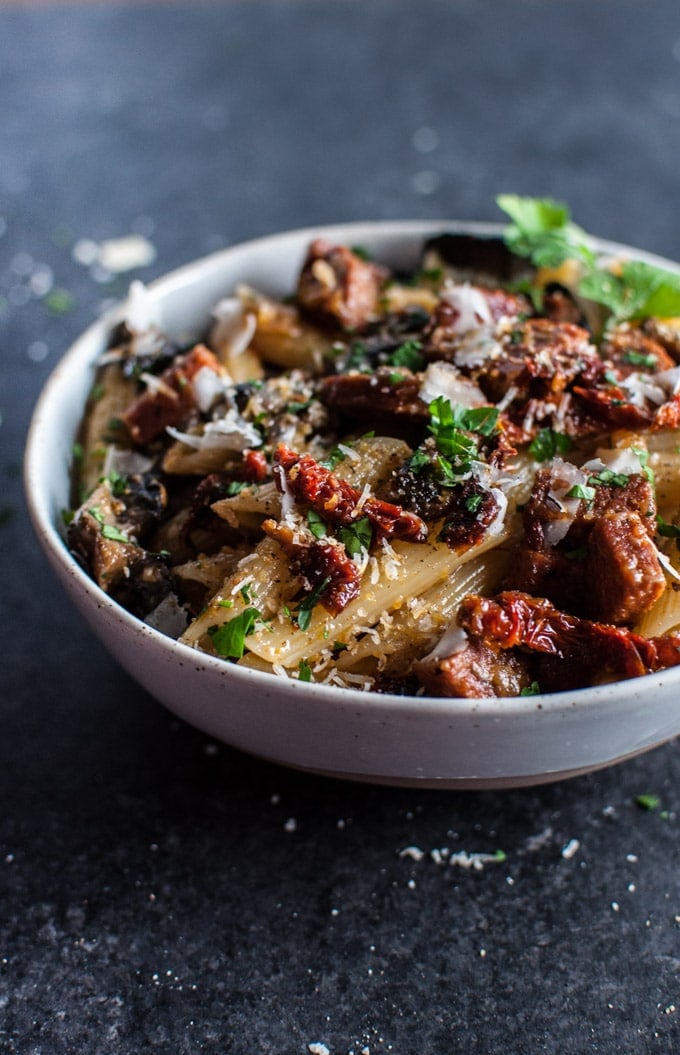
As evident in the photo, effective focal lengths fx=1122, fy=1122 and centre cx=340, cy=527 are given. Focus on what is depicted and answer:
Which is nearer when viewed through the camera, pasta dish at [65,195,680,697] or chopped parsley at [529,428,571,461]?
pasta dish at [65,195,680,697]

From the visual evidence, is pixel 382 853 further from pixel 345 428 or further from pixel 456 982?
pixel 345 428

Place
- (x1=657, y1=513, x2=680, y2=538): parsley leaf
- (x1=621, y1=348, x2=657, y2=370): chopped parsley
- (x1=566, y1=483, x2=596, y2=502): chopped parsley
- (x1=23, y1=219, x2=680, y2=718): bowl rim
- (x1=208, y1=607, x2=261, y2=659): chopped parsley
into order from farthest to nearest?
1. (x1=621, y1=348, x2=657, y2=370): chopped parsley
2. (x1=657, y1=513, x2=680, y2=538): parsley leaf
3. (x1=566, y1=483, x2=596, y2=502): chopped parsley
4. (x1=208, y1=607, x2=261, y2=659): chopped parsley
5. (x1=23, y1=219, x2=680, y2=718): bowl rim

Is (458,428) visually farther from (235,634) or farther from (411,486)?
(235,634)

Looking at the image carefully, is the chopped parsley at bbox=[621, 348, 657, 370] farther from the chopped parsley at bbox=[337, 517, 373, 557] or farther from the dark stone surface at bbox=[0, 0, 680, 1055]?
the dark stone surface at bbox=[0, 0, 680, 1055]

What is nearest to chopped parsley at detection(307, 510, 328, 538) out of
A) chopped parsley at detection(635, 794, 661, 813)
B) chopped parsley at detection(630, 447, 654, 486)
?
chopped parsley at detection(630, 447, 654, 486)

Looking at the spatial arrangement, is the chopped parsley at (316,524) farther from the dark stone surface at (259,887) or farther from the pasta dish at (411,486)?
the dark stone surface at (259,887)

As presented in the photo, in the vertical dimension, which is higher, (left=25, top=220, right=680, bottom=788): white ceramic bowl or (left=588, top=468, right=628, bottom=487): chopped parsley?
(left=588, top=468, right=628, bottom=487): chopped parsley

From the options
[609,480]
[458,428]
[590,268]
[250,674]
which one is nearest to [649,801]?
[609,480]

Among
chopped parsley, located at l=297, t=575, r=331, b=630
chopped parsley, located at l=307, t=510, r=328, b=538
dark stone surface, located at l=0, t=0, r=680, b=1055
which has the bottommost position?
dark stone surface, located at l=0, t=0, r=680, b=1055

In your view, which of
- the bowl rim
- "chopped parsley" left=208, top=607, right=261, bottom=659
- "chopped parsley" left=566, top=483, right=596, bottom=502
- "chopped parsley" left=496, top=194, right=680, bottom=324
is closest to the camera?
the bowl rim
